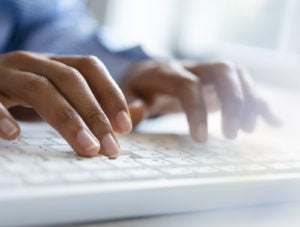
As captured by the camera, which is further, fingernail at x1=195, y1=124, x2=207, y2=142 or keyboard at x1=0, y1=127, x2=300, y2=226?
fingernail at x1=195, y1=124, x2=207, y2=142

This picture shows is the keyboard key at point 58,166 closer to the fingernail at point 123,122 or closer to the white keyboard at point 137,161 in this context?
the white keyboard at point 137,161

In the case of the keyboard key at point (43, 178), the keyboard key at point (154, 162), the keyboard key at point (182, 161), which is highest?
the keyboard key at point (43, 178)

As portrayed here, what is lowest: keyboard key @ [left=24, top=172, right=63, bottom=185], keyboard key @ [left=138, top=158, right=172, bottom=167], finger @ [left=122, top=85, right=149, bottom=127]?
finger @ [left=122, top=85, right=149, bottom=127]

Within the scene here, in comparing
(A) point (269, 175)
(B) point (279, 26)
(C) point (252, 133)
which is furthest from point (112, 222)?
(B) point (279, 26)

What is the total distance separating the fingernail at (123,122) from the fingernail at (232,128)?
0.17 meters

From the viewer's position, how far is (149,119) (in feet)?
2.40

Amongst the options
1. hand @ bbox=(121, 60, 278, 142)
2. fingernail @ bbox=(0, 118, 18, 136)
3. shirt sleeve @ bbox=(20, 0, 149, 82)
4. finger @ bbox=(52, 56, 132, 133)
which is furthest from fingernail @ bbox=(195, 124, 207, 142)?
shirt sleeve @ bbox=(20, 0, 149, 82)

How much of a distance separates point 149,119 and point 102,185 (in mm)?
430

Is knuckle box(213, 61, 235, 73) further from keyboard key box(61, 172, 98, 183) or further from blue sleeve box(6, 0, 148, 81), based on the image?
keyboard key box(61, 172, 98, 183)

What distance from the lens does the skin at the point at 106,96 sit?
406 millimetres

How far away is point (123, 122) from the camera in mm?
446

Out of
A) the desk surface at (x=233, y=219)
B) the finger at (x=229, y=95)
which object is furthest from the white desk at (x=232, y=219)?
the finger at (x=229, y=95)

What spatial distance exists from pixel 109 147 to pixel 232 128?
231mm

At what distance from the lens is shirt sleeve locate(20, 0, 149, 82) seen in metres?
0.89
